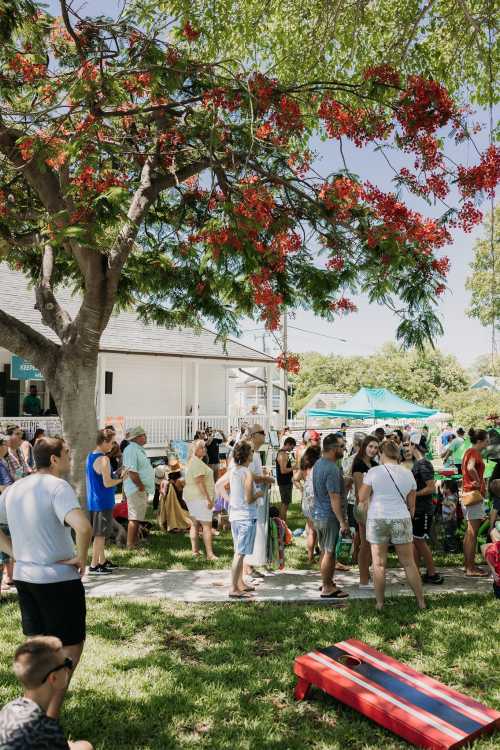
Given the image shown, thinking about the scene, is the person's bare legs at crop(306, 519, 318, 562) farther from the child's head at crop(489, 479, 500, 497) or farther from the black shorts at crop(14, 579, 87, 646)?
the black shorts at crop(14, 579, 87, 646)

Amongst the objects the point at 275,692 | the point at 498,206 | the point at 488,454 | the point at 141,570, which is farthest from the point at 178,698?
the point at 498,206

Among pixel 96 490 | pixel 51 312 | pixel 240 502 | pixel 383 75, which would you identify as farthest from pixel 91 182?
pixel 240 502

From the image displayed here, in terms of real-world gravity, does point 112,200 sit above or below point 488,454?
above

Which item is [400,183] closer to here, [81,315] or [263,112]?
[263,112]

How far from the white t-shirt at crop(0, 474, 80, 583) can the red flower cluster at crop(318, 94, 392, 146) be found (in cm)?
642

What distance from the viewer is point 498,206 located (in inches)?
1092

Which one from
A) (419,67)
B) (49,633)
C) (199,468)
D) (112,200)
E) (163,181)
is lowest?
(49,633)

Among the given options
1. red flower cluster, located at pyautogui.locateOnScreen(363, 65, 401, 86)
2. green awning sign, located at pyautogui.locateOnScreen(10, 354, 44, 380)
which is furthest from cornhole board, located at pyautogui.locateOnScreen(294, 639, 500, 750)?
green awning sign, located at pyautogui.locateOnScreen(10, 354, 44, 380)

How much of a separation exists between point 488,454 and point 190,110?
7003 mm

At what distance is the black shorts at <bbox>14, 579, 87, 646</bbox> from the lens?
3848mm

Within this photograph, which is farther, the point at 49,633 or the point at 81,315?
the point at 81,315

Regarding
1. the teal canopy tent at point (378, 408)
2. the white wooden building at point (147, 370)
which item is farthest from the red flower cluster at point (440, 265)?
the teal canopy tent at point (378, 408)

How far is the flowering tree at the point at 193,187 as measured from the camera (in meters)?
7.64

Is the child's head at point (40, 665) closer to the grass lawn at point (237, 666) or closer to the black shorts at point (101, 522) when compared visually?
the grass lawn at point (237, 666)
